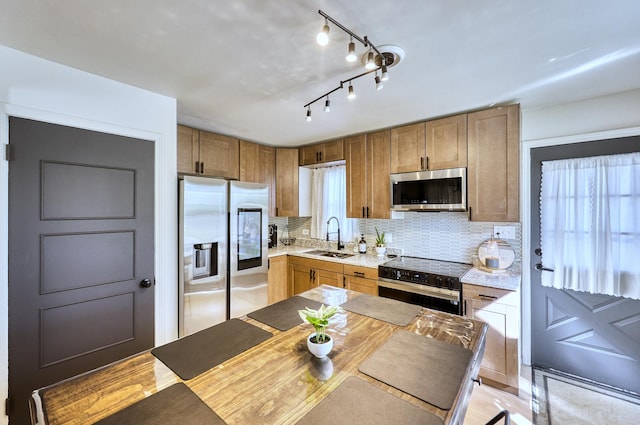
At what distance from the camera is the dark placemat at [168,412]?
78 centimetres

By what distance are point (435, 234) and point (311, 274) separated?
1539mm

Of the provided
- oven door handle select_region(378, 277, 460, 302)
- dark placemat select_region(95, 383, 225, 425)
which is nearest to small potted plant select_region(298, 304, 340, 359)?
dark placemat select_region(95, 383, 225, 425)

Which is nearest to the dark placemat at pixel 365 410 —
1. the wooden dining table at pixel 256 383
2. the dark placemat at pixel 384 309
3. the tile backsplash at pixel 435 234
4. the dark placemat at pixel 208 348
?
the wooden dining table at pixel 256 383

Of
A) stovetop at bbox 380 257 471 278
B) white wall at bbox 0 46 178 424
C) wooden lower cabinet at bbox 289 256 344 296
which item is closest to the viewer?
white wall at bbox 0 46 178 424

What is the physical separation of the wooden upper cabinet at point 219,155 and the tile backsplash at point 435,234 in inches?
68.6

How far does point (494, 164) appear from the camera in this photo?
93.4 inches

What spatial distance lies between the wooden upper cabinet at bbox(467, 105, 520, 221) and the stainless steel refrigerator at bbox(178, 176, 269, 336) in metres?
2.18

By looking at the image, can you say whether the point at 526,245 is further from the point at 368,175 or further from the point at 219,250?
the point at 219,250

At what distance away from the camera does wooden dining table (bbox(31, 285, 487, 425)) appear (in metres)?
0.82

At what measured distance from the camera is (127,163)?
204 cm

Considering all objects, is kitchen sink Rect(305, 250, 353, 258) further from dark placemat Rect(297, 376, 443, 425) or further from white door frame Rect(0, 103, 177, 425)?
dark placemat Rect(297, 376, 443, 425)

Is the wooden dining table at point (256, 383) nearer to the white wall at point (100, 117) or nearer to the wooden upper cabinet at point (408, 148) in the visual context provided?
the white wall at point (100, 117)

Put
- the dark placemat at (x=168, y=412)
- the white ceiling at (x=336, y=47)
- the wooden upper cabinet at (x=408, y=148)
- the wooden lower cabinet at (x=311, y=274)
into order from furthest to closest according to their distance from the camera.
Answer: the wooden lower cabinet at (x=311, y=274)
the wooden upper cabinet at (x=408, y=148)
the white ceiling at (x=336, y=47)
the dark placemat at (x=168, y=412)

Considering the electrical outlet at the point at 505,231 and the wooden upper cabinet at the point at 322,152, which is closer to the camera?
the electrical outlet at the point at 505,231
